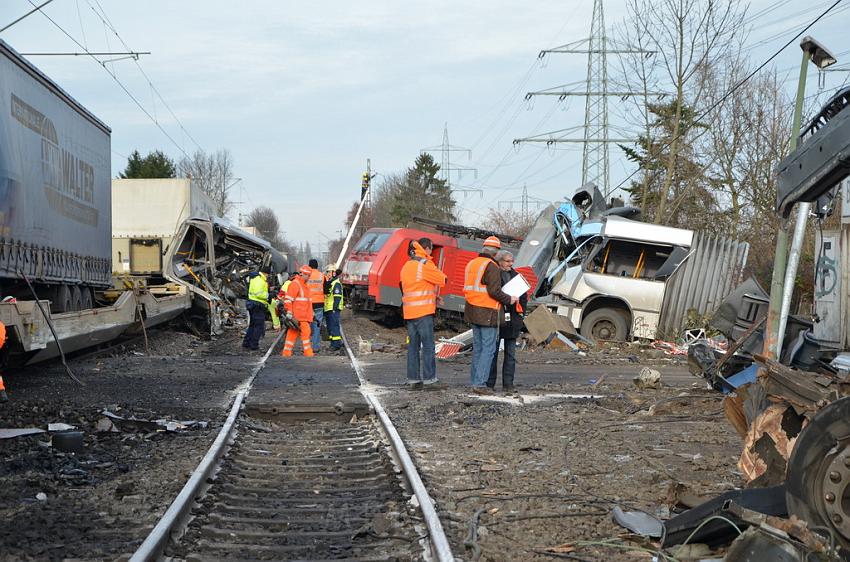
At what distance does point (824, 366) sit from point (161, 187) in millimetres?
18763

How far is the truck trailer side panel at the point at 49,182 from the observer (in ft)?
36.5

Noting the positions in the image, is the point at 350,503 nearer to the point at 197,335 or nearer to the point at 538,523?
the point at 538,523

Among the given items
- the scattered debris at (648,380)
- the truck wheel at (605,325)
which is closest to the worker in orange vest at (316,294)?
the truck wheel at (605,325)

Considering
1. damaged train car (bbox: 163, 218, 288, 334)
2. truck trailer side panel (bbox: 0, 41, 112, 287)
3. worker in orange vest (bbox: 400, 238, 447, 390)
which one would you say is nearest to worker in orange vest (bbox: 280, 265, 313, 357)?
truck trailer side panel (bbox: 0, 41, 112, 287)

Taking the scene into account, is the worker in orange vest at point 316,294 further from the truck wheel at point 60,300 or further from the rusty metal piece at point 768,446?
the rusty metal piece at point 768,446

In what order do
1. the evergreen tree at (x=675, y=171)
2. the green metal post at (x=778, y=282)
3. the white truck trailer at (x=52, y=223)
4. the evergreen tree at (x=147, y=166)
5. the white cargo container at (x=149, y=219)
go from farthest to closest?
the evergreen tree at (x=147, y=166) < the evergreen tree at (x=675, y=171) < the white cargo container at (x=149, y=219) < the white truck trailer at (x=52, y=223) < the green metal post at (x=778, y=282)

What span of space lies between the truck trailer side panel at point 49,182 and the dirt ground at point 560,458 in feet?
16.2

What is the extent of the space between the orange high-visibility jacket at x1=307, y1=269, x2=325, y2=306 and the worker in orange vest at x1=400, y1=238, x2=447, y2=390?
229 inches

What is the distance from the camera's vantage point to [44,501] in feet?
19.3

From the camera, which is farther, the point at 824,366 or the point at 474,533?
the point at 824,366

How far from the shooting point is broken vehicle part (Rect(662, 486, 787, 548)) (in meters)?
4.34

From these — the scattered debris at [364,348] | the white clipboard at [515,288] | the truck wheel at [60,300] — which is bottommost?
A: the scattered debris at [364,348]

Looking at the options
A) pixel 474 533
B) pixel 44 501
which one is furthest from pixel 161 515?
pixel 474 533

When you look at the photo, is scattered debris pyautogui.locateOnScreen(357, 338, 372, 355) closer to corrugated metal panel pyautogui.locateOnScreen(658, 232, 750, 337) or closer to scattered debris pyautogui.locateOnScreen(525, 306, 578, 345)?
scattered debris pyautogui.locateOnScreen(525, 306, 578, 345)
